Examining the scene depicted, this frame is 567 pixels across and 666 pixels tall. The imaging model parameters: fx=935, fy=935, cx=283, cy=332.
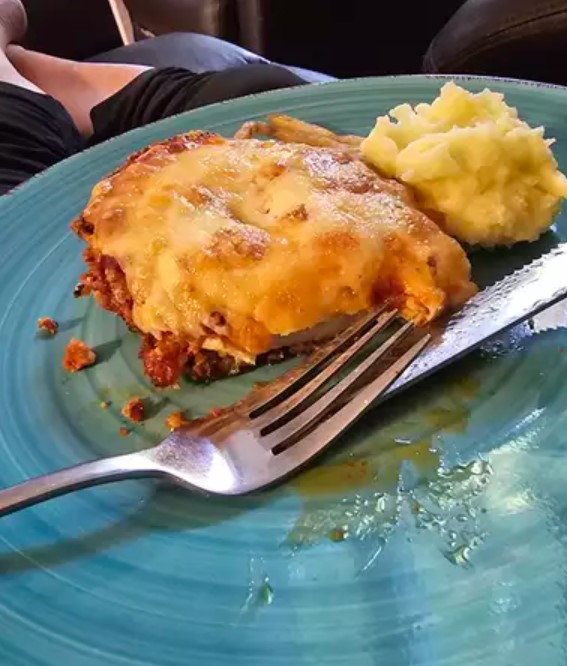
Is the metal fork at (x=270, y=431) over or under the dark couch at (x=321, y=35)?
over

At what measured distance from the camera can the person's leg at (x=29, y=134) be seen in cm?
145

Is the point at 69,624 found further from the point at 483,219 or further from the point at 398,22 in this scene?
the point at 398,22

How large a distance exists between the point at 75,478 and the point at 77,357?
0.23 meters

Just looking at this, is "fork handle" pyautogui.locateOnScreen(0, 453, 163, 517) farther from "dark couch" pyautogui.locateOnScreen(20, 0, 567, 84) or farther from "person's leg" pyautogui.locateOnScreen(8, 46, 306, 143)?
"dark couch" pyautogui.locateOnScreen(20, 0, 567, 84)

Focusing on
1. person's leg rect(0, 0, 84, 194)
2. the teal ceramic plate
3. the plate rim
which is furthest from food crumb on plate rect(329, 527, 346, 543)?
person's leg rect(0, 0, 84, 194)

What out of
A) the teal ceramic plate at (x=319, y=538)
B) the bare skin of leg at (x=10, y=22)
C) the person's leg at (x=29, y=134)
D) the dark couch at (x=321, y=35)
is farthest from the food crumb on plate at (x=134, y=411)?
the bare skin of leg at (x=10, y=22)

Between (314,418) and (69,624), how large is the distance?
25 cm

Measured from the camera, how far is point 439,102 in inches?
38.7

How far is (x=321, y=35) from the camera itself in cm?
226

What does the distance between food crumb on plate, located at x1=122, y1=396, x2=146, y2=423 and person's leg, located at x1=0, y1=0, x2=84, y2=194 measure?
638mm

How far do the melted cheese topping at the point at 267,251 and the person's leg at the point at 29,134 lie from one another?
22.2 inches

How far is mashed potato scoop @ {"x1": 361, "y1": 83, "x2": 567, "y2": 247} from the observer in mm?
917

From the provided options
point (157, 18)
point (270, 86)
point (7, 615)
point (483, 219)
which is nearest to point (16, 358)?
point (7, 615)

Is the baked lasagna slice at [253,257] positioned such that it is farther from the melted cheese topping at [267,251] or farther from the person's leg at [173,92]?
the person's leg at [173,92]
